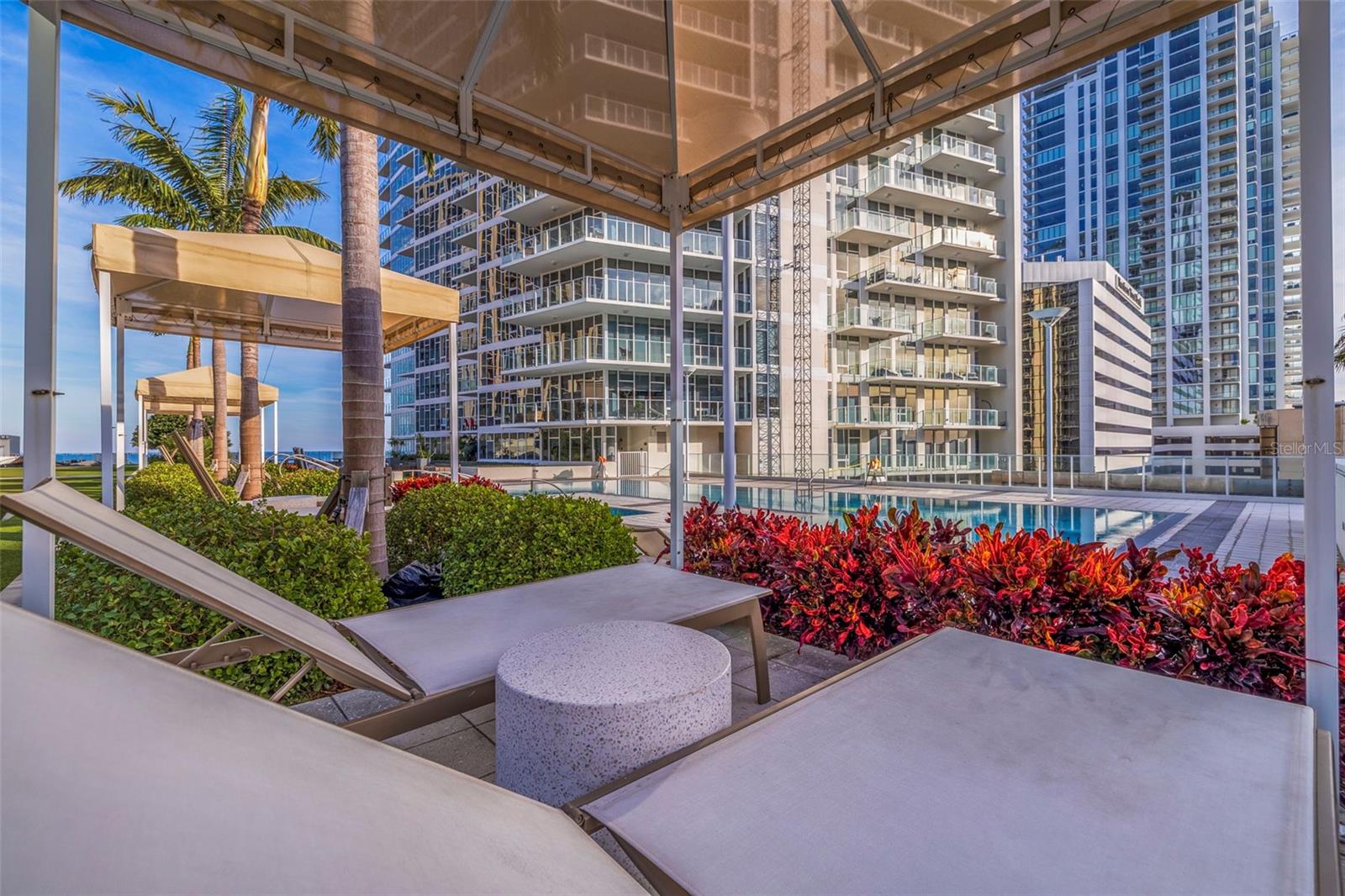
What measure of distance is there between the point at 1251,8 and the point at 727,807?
75.8m

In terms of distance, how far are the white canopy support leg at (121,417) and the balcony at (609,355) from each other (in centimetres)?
1721

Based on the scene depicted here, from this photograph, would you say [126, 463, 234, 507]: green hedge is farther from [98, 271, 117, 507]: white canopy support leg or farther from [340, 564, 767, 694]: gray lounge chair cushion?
[340, 564, 767, 694]: gray lounge chair cushion

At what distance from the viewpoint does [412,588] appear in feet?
14.5

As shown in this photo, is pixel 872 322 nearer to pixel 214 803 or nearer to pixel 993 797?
→ pixel 993 797

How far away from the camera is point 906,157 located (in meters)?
26.9

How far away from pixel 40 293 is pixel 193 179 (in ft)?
47.1

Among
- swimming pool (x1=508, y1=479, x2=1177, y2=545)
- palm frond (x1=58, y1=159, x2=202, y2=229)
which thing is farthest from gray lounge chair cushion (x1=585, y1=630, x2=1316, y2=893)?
palm frond (x1=58, y1=159, x2=202, y2=229)

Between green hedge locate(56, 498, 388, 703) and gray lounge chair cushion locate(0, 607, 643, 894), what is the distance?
6.61ft

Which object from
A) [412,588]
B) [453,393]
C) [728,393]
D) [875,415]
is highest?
[875,415]

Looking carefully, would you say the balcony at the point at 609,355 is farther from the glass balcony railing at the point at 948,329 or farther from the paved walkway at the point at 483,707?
the paved walkway at the point at 483,707

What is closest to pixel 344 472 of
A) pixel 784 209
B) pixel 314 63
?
pixel 314 63

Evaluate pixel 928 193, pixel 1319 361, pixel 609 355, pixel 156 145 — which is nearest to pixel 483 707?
pixel 1319 361

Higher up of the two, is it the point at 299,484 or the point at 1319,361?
the point at 1319,361

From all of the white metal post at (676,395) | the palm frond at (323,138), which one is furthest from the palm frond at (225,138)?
the white metal post at (676,395)
